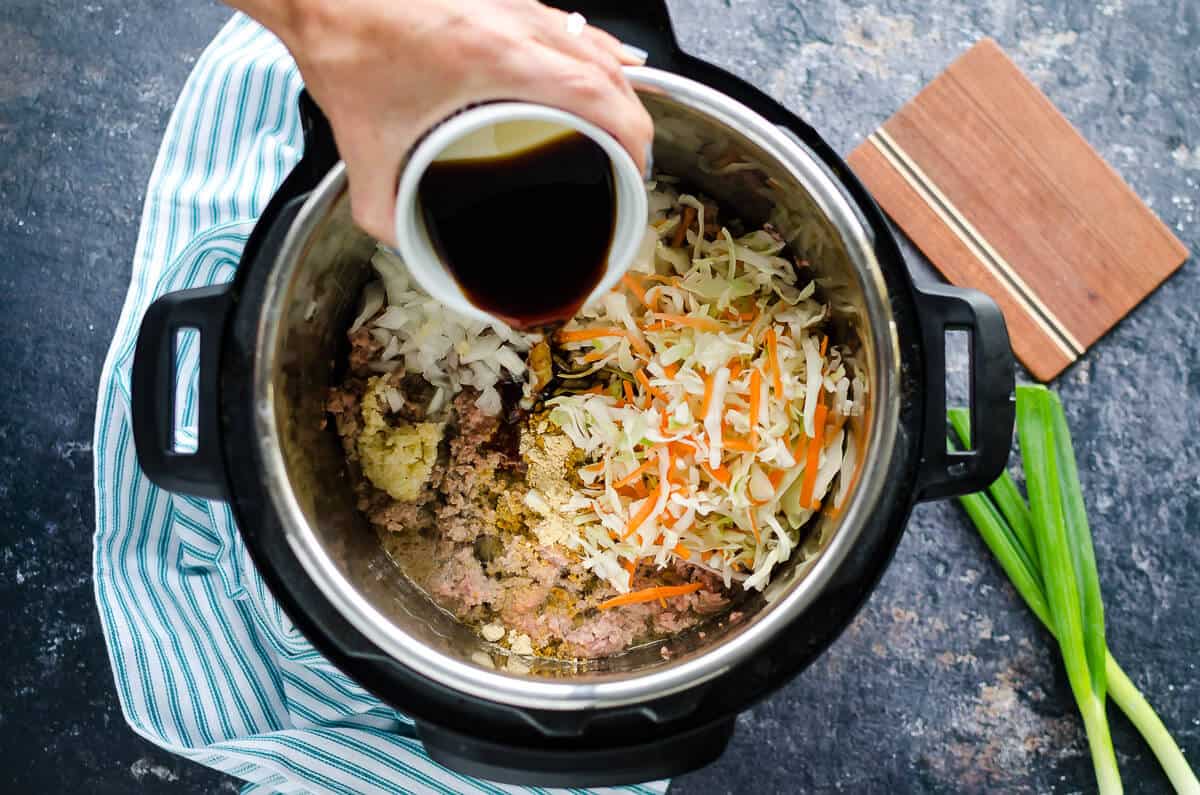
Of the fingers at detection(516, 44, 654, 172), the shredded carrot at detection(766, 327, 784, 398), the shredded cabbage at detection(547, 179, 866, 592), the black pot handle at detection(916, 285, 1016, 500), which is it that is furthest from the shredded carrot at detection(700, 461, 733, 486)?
the fingers at detection(516, 44, 654, 172)

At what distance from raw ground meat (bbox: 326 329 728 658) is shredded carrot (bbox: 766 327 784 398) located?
0.80ft

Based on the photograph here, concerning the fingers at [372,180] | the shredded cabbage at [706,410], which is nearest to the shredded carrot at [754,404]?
the shredded cabbage at [706,410]

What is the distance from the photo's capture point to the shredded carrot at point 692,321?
3.55ft

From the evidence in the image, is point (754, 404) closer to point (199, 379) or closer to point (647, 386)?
point (647, 386)

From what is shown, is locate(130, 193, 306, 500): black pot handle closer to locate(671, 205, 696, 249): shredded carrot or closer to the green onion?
locate(671, 205, 696, 249): shredded carrot

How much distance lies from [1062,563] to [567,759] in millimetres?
767

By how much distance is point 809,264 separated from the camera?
43.1 inches

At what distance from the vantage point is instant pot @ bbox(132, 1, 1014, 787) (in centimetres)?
94

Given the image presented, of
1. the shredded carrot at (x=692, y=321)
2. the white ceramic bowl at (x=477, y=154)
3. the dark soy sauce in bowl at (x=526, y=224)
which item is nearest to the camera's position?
the white ceramic bowl at (x=477, y=154)

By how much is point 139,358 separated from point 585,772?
652mm

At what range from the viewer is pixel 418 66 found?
0.74 meters

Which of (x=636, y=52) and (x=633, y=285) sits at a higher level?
(x=636, y=52)

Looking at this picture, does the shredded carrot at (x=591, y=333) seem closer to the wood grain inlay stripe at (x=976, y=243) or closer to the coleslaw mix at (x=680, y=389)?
the coleslaw mix at (x=680, y=389)

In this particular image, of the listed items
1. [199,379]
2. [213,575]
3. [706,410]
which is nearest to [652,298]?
[706,410]
